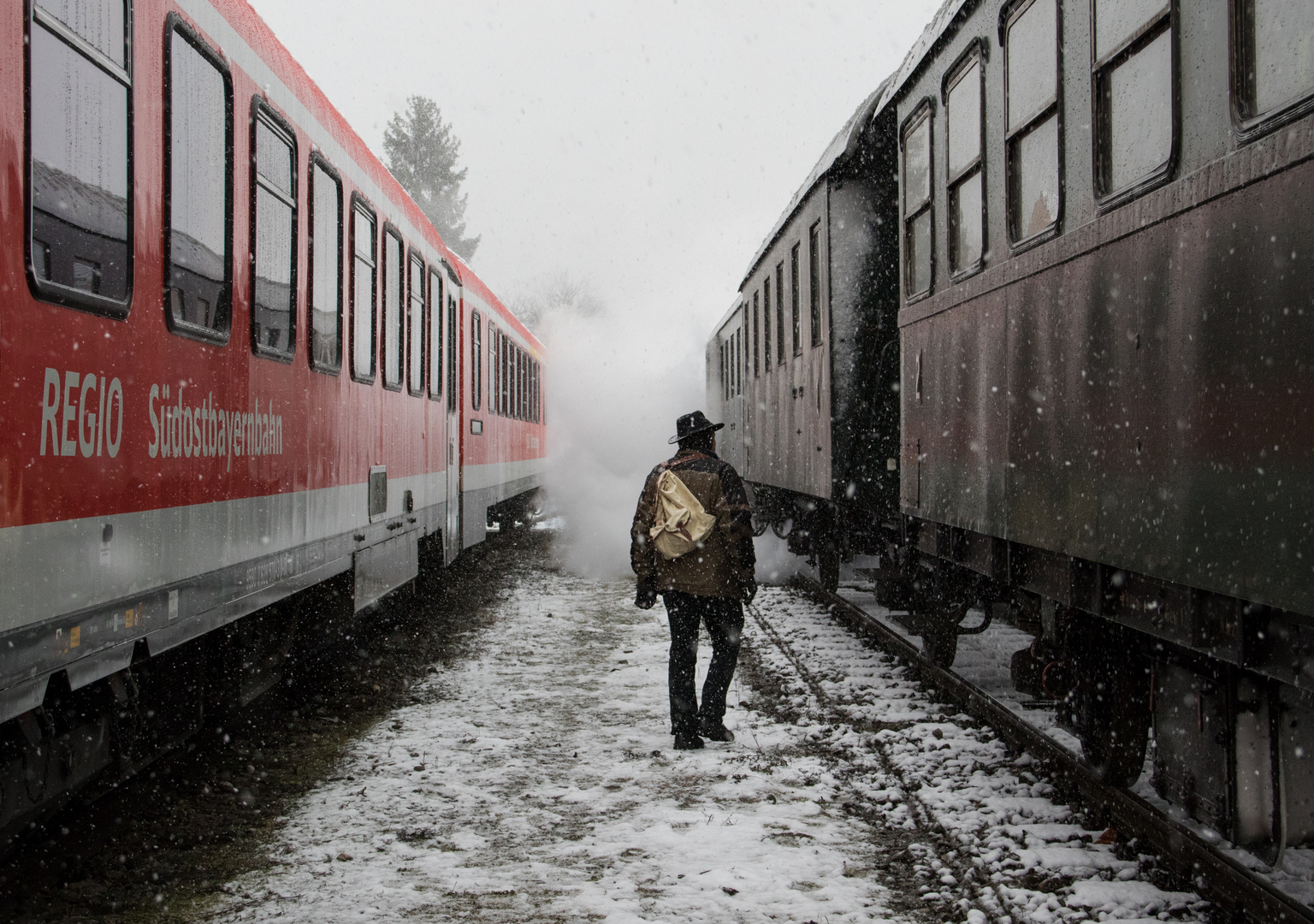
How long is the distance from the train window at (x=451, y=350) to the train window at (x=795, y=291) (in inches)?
136

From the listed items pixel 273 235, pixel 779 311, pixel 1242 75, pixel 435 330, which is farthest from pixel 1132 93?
pixel 779 311

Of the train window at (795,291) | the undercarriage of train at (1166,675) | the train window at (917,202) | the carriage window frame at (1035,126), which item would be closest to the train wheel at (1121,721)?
the undercarriage of train at (1166,675)

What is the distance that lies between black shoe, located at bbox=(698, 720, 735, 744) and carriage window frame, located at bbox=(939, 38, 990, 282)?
2.56m

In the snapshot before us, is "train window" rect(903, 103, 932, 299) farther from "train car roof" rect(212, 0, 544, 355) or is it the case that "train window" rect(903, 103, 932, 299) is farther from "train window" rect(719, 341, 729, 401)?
"train window" rect(719, 341, 729, 401)

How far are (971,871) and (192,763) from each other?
3.65m

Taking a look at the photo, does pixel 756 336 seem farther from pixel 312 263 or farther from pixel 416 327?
pixel 312 263

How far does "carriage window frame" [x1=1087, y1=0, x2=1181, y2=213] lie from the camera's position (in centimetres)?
360

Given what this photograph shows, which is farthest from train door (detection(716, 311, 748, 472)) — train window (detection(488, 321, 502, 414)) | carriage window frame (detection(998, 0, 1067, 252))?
carriage window frame (detection(998, 0, 1067, 252))

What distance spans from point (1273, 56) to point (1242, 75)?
14 centimetres

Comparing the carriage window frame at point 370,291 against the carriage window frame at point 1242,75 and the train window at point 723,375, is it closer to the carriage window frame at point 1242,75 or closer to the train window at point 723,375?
the carriage window frame at point 1242,75

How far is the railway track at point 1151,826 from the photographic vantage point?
343cm

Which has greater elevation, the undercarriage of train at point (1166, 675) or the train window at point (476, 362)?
the train window at point (476, 362)

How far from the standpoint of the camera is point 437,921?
3791 mm

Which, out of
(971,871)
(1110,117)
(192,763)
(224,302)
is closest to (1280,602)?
(971,871)
